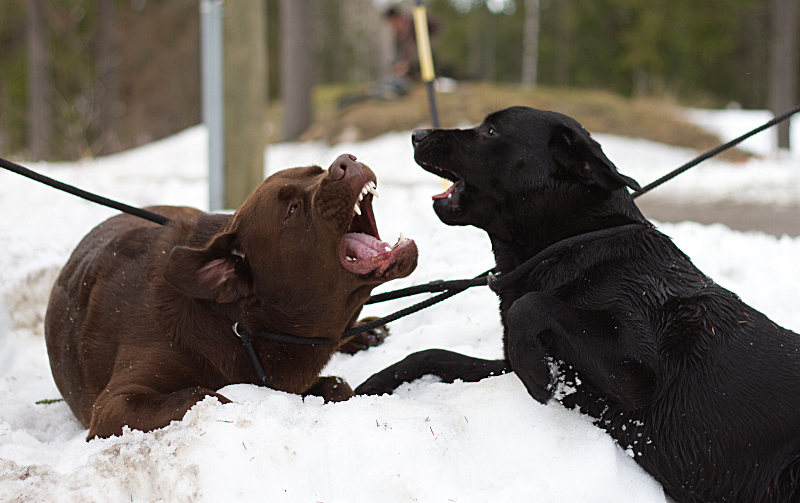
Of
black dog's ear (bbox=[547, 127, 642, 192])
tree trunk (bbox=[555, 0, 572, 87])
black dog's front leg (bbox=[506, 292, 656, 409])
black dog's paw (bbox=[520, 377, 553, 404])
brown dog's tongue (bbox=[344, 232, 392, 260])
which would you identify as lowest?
tree trunk (bbox=[555, 0, 572, 87])

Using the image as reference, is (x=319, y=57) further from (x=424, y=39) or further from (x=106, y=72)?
(x=424, y=39)

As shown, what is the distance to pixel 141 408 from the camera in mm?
2176

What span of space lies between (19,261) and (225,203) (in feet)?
5.69

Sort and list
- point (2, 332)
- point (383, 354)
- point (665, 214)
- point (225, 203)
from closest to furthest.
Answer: point (383, 354) < point (2, 332) < point (225, 203) < point (665, 214)

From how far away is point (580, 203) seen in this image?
2.53m

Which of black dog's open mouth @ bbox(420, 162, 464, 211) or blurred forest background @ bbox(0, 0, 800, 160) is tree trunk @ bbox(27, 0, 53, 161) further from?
black dog's open mouth @ bbox(420, 162, 464, 211)

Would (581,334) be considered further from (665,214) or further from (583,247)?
(665,214)

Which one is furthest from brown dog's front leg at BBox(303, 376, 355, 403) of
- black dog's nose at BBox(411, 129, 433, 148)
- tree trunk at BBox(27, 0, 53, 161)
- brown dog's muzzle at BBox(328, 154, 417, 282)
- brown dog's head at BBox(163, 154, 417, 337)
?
tree trunk at BBox(27, 0, 53, 161)

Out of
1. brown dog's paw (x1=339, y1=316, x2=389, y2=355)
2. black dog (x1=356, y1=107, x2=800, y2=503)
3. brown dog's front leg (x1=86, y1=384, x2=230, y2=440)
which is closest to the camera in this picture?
black dog (x1=356, y1=107, x2=800, y2=503)

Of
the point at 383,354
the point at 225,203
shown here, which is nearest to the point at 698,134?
the point at 225,203

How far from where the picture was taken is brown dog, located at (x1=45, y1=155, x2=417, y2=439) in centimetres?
232

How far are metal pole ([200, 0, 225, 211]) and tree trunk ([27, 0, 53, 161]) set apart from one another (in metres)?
17.0

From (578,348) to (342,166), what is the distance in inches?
39.9

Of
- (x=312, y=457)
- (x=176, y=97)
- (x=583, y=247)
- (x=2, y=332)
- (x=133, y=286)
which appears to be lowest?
(x=176, y=97)
